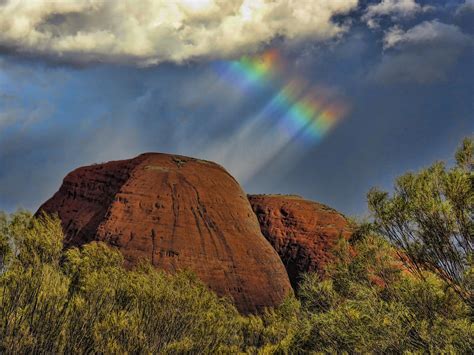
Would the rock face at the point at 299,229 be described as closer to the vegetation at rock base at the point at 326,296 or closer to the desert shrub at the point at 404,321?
the vegetation at rock base at the point at 326,296

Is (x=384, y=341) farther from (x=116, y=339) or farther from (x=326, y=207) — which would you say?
(x=326, y=207)

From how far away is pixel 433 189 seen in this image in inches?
667

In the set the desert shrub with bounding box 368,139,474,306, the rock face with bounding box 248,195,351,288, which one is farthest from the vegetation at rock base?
the rock face with bounding box 248,195,351,288

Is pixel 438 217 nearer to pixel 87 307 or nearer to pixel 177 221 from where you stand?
pixel 87 307

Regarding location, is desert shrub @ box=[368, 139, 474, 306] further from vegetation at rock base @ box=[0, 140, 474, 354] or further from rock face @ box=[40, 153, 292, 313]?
rock face @ box=[40, 153, 292, 313]

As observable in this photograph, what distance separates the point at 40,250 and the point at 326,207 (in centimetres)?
5998

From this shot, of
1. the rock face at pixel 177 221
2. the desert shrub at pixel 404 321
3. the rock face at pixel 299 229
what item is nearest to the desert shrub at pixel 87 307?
the desert shrub at pixel 404 321

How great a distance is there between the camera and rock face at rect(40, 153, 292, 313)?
5425 centimetres

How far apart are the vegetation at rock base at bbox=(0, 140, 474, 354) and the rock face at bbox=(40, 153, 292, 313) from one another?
1827cm

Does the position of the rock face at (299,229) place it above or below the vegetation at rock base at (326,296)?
above

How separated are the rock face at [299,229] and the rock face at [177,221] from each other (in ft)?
33.5

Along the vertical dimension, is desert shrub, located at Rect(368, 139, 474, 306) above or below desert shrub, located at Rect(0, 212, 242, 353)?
below

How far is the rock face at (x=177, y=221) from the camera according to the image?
5425cm

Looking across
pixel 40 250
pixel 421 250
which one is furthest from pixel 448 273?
pixel 40 250
